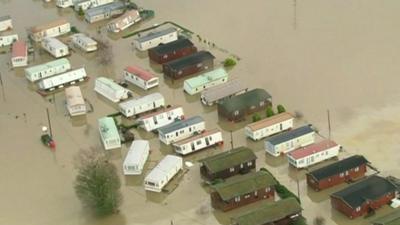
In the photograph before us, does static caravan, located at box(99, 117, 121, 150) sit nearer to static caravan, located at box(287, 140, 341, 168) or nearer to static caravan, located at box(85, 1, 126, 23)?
static caravan, located at box(287, 140, 341, 168)

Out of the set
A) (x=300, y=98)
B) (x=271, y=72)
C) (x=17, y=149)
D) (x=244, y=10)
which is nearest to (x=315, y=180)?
(x=300, y=98)

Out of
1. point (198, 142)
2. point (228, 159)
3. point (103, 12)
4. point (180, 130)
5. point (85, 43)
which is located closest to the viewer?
point (228, 159)

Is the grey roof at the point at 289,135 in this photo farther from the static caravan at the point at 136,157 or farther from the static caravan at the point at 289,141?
the static caravan at the point at 136,157

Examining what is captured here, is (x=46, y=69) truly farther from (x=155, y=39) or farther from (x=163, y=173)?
(x=163, y=173)

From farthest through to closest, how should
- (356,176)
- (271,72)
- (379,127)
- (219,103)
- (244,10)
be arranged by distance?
(244,10) → (271,72) → (219,103) → (379,127) → (356,176)

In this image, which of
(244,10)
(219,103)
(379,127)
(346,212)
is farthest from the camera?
(244,10)

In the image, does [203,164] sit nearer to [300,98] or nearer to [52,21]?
[300,98]

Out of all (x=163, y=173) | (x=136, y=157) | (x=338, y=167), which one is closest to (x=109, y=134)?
(x=136, y=157)

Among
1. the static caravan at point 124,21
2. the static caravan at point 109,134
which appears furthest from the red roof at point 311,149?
the static caravan at point 124,21
